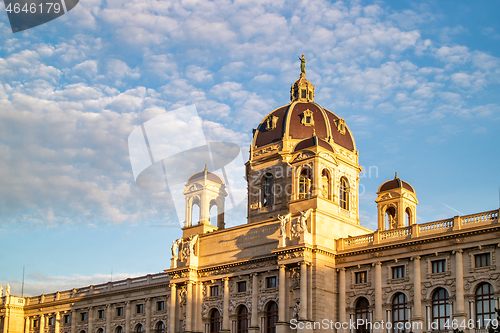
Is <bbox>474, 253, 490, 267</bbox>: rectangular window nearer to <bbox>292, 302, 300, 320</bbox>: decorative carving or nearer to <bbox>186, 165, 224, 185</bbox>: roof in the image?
<bbox>292, 302, 300, 320</bbox>: decorative carving

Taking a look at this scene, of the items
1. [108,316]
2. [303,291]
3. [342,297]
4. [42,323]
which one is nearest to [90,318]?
[108,316]

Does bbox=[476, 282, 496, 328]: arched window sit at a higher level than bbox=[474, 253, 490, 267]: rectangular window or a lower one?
A: lower

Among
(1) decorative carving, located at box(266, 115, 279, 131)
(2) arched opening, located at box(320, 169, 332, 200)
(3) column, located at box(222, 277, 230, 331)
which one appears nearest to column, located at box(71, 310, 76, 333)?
(3) column, located at box(222, 277, 230, 331)

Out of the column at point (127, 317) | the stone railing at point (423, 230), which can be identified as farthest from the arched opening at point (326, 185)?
the column at point (127, 317)

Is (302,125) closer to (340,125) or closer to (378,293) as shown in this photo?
(340,125)

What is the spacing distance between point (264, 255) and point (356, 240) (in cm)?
874

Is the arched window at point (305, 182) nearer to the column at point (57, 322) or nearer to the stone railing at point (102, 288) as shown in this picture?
the stone railing at point (102, 288)

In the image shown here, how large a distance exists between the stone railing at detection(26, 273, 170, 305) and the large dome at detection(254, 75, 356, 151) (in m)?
19.1

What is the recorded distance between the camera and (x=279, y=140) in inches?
2923

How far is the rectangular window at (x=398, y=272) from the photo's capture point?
55.3 metres

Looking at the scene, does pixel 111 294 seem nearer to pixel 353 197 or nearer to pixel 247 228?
pixel 247 228

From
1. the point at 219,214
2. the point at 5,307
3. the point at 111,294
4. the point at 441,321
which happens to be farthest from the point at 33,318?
the point at 441,321

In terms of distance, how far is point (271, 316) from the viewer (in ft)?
202

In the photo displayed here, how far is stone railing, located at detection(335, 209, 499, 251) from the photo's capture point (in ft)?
169
